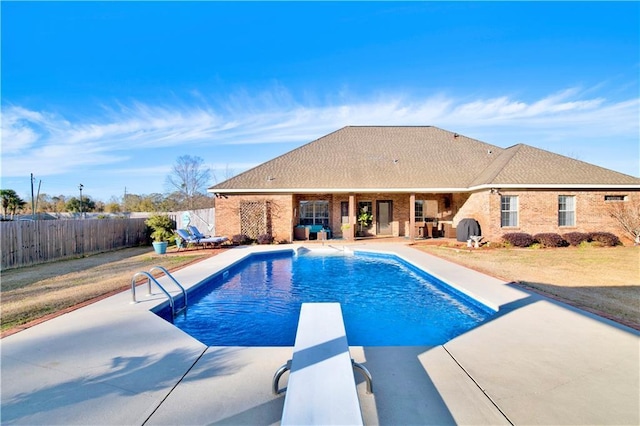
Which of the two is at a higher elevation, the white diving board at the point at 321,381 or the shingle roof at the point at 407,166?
the shingle roof at the point at 407,166

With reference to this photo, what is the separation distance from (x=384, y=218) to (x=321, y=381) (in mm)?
18025

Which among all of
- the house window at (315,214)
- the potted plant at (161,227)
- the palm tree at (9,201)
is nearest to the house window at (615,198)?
the house window at (315,214)

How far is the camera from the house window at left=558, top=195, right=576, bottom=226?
1605 centimetres

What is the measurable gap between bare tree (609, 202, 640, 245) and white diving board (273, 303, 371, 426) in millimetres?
19423

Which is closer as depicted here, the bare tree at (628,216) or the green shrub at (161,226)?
the bare tree at (628,216)

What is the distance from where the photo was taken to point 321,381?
265cm

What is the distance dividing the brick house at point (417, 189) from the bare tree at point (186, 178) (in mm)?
24202

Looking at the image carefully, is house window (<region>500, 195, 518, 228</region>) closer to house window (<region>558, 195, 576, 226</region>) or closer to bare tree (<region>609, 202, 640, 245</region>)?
house window (<region>558, 195, 576, 226</region>)

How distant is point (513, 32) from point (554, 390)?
1501cm

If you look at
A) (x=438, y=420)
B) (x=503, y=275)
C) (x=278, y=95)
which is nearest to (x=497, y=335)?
(x=438, y=420)

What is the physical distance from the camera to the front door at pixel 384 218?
2005cm

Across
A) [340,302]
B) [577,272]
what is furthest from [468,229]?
[340,302]

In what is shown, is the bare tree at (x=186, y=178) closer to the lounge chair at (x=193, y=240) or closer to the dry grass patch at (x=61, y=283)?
the lounge chair at (x=193, y=240)

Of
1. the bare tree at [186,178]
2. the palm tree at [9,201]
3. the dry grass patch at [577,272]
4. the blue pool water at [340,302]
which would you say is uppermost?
the bare tree at [186,178]
